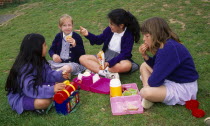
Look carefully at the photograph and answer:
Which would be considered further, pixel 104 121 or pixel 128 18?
pixel 128 18

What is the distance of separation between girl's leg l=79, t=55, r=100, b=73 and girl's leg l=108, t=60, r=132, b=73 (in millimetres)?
321

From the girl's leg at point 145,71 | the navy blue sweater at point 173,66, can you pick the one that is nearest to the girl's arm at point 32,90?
the navy blue sweater at point 173,66

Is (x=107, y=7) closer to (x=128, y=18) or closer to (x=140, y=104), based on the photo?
(x=128, y=18)

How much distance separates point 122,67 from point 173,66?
4.06 ft

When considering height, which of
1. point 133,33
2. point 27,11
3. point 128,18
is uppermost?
point 128,18

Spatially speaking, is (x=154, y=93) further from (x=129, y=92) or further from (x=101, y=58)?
(x=101, y=58)

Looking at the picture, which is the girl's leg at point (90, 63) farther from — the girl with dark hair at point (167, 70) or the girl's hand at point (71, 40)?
the girl with dark hair at point (167, 70)

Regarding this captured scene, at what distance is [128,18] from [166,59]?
1411 millimetres

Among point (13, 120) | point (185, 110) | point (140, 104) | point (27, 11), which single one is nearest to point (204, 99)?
point (185, 110)

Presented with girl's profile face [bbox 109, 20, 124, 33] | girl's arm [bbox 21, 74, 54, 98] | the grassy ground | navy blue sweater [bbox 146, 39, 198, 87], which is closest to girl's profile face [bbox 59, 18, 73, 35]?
girl's profile face [bbox 109, 20, 124, 33]

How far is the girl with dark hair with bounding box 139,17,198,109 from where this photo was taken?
299 cm

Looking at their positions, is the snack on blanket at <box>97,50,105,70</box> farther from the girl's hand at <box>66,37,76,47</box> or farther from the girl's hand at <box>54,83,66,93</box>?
the girl's hand at <box>54,83,66,93</box>

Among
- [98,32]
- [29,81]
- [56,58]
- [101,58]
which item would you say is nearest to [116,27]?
[101,58]

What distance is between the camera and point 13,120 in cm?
315
